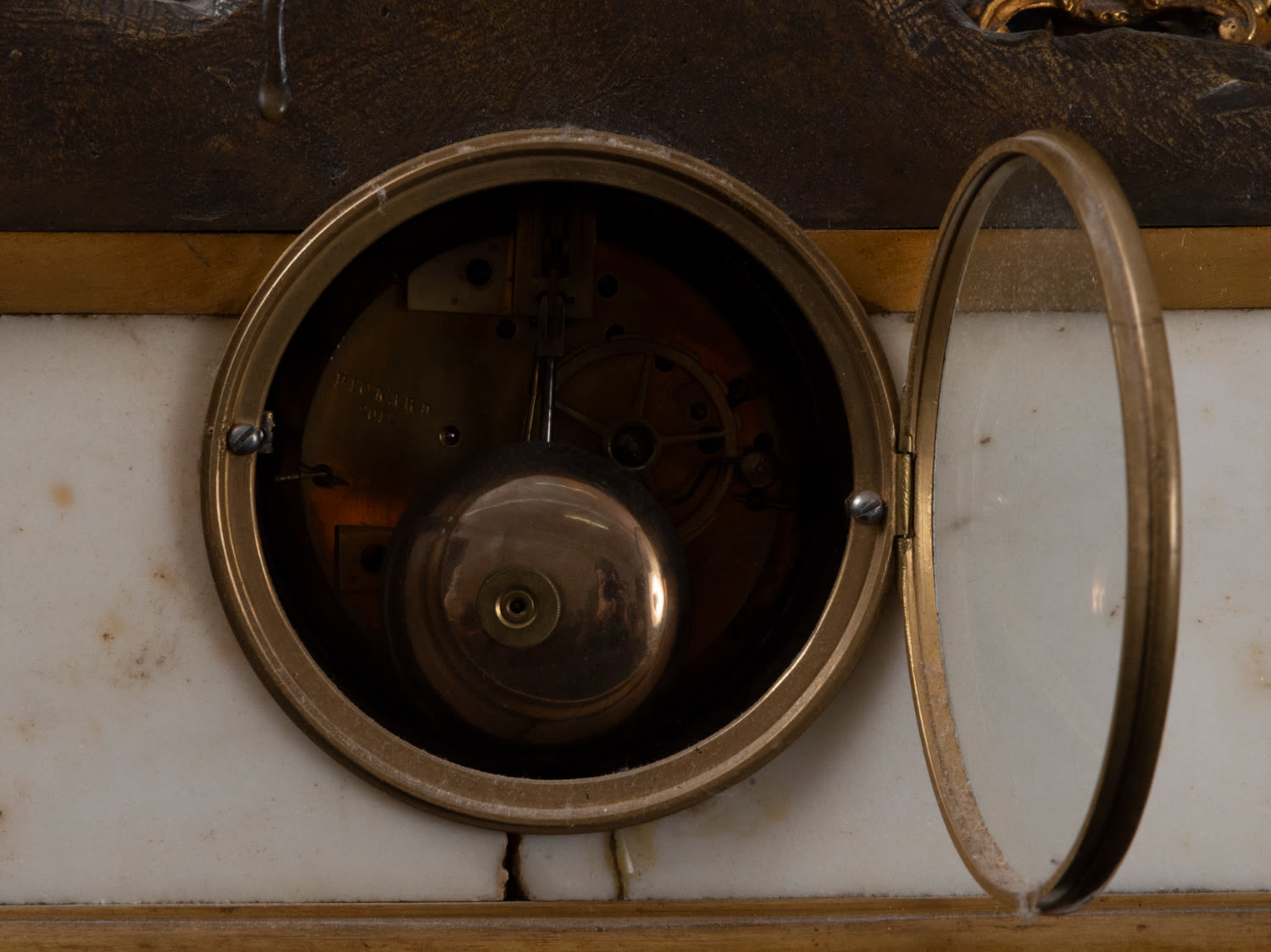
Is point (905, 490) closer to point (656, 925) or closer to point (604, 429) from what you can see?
point (604, 429)

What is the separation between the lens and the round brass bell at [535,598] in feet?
4.14

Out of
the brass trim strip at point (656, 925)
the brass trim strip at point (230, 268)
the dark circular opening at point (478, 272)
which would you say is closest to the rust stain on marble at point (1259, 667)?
the brass trim strip at point (656, 925)

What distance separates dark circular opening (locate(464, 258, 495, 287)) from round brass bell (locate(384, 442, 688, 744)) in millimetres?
237

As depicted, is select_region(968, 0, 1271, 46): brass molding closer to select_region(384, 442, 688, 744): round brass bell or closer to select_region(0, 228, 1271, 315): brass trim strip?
select_region(0, 228, 1271, 315): brass trim strip

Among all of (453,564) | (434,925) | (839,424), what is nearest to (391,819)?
(434,925)

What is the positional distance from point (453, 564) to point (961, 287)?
2.09 feet

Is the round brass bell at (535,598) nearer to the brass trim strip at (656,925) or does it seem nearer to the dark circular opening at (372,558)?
the dark circular opening at (372,558)

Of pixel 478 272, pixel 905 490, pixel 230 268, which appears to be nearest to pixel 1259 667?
pixel 905 490

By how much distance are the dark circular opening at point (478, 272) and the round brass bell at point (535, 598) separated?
0.78ft

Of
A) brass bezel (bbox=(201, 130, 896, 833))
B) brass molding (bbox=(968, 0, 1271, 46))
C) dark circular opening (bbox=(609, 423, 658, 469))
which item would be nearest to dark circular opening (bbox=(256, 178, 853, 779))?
dark circular opening (bbox=(609, 423, 658, 469))

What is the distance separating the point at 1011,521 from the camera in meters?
1.01

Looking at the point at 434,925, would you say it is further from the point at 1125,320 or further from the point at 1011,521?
the point at 1125,320

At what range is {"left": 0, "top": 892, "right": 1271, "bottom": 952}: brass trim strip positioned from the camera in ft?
3.97

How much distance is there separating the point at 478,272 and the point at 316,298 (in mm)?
237
